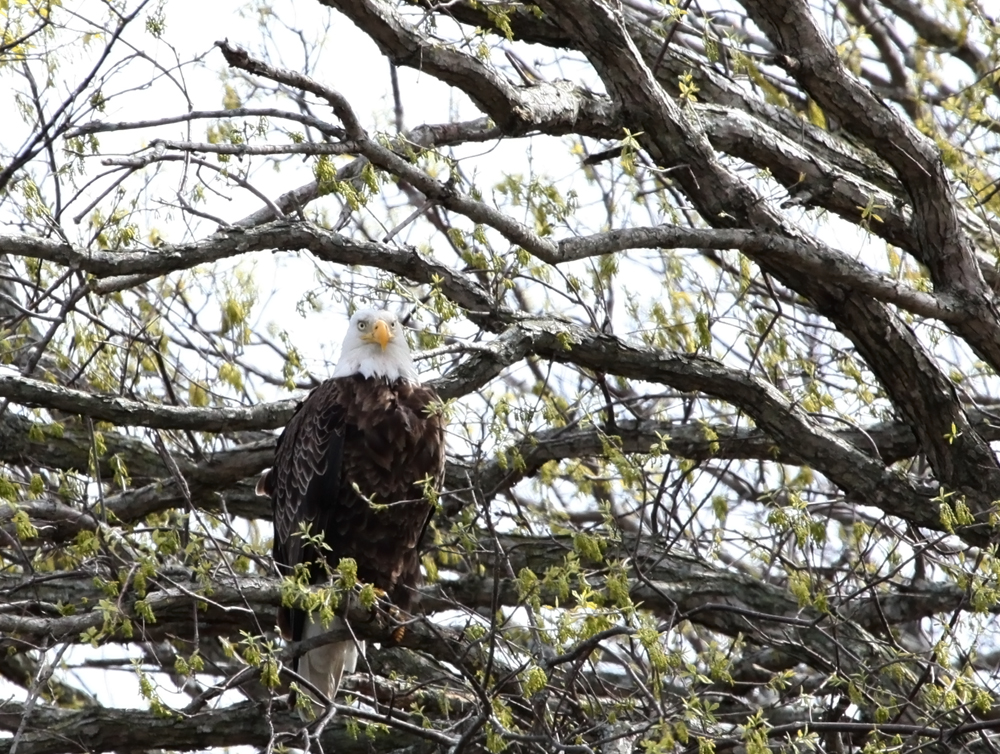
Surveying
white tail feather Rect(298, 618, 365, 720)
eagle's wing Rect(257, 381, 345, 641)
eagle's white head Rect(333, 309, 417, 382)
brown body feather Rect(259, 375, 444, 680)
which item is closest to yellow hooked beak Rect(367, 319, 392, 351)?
eagle's white head Rect(333, 309, 417, 382)

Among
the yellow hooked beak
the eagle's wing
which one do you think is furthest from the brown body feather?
the yellow hooked beak

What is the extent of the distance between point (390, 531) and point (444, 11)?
7.06 feet

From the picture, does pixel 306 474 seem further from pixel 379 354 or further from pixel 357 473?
pixel 379 354

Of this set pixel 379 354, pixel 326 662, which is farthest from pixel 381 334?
pixel 326 662

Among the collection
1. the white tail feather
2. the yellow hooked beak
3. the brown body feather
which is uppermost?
the yellow hooked beak

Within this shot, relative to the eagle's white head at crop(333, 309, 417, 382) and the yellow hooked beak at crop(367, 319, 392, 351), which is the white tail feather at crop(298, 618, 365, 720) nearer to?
the eagle's white head at crop(333, 309, 417, 382)

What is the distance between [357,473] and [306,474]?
0.21 metres

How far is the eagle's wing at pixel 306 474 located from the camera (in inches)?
208

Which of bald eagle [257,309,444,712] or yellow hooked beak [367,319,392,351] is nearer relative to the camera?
bald eagle [257,309,444,712]

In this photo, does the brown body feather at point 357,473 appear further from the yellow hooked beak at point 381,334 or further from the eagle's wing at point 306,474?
the yellow hooked beak at point 381,334

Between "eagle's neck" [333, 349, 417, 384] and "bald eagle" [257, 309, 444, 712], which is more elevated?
"eagle's neck" [333, 349, 417, 384]

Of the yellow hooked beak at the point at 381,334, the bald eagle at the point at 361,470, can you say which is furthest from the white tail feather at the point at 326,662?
the yellow hooked beak at the point at 381,334

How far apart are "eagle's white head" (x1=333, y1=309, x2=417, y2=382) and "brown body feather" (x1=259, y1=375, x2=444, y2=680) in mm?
51

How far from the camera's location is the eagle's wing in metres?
5.29
